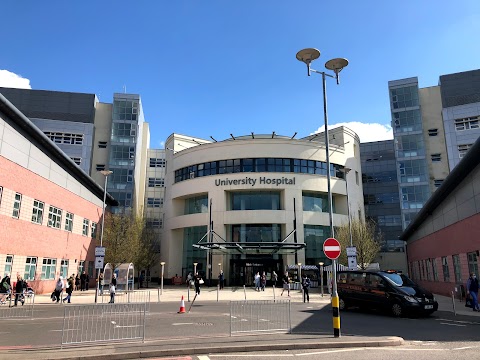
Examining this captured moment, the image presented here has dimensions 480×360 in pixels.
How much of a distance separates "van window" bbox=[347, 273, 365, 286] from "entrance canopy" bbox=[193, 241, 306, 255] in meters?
19.4

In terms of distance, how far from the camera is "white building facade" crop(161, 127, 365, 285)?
4447cm

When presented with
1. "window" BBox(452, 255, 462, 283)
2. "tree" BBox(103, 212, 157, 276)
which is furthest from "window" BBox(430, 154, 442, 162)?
"tree" BBox(103, 212, 157, 276)

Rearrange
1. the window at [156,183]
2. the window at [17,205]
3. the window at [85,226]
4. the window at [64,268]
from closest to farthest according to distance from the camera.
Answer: the window at [17,205]
the window at [64,268]
the window at [85,226]
the window at [156,183]

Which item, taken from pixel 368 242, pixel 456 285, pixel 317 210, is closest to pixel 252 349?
pixel 456 285

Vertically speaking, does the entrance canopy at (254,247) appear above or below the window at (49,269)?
above

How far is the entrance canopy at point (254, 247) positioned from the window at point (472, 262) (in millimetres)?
17587

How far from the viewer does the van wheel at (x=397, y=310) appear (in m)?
16.3

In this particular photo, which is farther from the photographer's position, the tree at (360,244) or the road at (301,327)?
the tree at (360,244)

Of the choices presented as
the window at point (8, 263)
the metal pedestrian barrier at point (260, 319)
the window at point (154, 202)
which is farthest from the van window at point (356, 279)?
the window at point (154, 202)

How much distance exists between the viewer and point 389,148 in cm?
6850

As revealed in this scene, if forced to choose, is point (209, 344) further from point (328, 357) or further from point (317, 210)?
point (317, 210)

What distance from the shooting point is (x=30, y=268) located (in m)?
27.3

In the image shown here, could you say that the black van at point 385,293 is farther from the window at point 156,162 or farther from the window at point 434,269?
the window at point 156,162

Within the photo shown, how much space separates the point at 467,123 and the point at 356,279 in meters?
51.5
